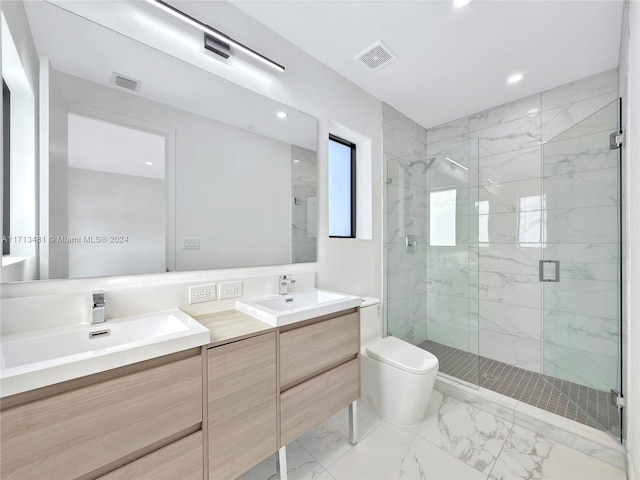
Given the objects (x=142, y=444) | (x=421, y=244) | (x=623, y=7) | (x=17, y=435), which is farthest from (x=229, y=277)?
(x=623, y=7)

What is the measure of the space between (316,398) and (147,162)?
1.42m

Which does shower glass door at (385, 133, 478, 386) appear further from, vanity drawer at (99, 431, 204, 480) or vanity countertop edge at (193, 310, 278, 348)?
vanity drawer at (99, 431, 204, 480)

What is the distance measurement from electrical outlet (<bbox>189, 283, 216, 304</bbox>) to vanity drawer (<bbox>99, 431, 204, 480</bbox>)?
1.91 feet

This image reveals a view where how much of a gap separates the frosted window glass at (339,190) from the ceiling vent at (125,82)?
142 centimetres

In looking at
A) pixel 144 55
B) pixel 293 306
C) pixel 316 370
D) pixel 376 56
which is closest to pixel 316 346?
pixel 316 370

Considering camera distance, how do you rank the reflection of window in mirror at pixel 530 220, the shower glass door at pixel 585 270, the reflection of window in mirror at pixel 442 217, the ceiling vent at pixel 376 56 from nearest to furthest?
the shower glass door at pixel 585 270, the ceiling vent at pixel 376 56, the reflection of window in mirror at pixel 530 220, the reflection of window in mirror at pixel 442 217

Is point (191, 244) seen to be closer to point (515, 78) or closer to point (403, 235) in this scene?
point (403, 235)

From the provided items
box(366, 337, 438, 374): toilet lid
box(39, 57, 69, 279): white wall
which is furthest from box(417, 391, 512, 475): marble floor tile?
box(39, 57, 69, 279): white wall

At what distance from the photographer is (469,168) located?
7.83 feet

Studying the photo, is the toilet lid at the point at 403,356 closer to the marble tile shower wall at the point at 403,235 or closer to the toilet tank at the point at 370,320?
the toilet tank at the point at 370,320

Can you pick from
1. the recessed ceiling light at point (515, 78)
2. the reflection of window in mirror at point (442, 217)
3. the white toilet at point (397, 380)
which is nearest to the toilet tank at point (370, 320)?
the white toilet at point (397, 380)

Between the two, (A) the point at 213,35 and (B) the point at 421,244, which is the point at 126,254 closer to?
(A) the point at 213,35

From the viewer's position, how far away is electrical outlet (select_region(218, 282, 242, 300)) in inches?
57.0

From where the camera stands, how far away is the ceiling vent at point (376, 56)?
1.83m
